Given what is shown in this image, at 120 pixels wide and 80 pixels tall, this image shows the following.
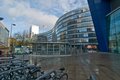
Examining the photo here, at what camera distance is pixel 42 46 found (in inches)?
1887

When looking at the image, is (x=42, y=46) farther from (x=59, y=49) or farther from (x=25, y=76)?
(x=25, y=76)

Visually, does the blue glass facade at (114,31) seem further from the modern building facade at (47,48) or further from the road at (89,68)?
the road at (89,68)

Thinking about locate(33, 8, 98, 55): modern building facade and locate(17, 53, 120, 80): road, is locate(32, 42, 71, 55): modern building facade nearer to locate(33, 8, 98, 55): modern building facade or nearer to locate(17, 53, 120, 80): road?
locate(17, 53, 120, 80): road

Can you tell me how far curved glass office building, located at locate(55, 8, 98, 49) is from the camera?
96.1m

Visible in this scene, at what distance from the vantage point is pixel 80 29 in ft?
329

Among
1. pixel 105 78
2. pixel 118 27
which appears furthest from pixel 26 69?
pixel 118 27

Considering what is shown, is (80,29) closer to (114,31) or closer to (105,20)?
(105,20)

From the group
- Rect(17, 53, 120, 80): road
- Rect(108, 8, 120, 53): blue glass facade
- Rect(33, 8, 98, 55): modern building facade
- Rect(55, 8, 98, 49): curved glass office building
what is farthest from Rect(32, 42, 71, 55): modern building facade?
Rect(55, 8, 98, 49): curved glass office building

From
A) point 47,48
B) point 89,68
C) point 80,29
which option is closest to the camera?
point 89,68

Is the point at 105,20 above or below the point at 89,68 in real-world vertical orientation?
above

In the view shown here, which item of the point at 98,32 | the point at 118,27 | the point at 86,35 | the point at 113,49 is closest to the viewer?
the point at 118,27

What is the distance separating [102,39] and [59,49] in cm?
1064

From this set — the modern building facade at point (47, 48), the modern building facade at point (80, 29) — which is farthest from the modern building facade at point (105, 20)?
the modern building facade at point (80, 29)

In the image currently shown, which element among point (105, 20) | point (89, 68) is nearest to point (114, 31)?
point (105, 20)
